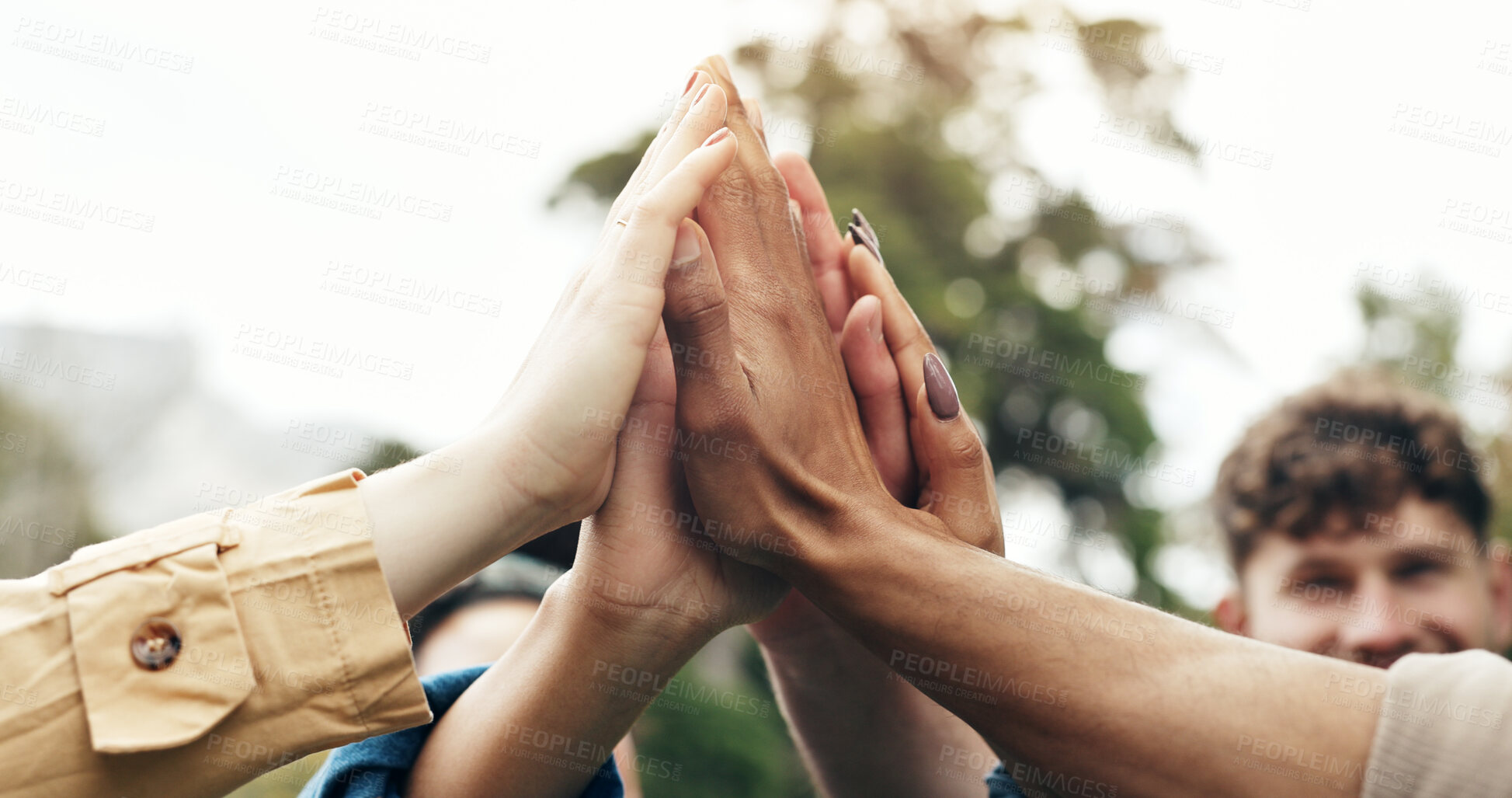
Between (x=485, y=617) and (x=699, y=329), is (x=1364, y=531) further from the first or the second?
(x=485, y=617)

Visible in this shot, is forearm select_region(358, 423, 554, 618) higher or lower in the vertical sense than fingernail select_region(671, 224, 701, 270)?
lower

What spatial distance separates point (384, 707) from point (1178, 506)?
24.0ft

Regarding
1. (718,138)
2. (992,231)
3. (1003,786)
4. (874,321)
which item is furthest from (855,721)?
(992,231)

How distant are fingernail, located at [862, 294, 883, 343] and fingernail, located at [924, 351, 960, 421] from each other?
107 mm

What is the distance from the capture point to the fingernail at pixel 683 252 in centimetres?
142

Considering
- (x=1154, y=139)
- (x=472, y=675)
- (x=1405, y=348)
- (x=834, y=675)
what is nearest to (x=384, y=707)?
(x=472, y=675)

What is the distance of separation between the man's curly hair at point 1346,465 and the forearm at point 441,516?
2.06 m

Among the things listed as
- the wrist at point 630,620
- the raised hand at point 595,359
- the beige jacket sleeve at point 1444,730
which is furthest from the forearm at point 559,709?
the beige jacket sleeve at point 1444,730

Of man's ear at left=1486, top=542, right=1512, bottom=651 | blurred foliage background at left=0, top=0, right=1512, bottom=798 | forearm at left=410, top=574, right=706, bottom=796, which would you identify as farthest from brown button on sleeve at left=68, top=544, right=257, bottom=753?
blurred foliage background at left=0, top=0, right=1512, bottom=798

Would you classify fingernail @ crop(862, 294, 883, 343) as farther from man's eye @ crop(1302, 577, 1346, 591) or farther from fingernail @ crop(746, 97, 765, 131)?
man's eye @ crop(1302, 577, 1346, 591)

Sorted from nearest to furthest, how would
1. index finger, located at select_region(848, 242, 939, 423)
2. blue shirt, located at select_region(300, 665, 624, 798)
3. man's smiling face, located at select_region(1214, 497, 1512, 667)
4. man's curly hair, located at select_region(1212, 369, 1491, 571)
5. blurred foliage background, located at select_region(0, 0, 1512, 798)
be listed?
blue shirt, located at select_region(300, 665, 624, 798) → index finger, located at select_region(848, 242, 939, 423) → man's smiling face, located at select_region(1214, 497, 1512, 667) → man's curly hair, located at select_region(1212, 369, 1491, 571) → blurred foliage background, located at select_region(0, 0, 1512, 798)

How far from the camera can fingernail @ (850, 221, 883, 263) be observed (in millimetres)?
1836

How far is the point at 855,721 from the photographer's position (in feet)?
5.85

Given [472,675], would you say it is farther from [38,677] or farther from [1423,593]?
[1423,593]
